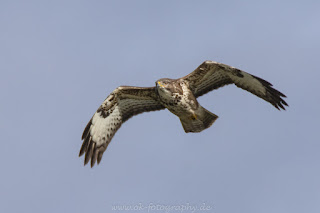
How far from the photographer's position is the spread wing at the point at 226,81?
14.1 metres

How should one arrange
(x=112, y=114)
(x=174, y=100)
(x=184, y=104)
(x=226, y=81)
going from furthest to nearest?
(x=112, y=114)
(x=226, y=81)
(x=184, y=104)
(x=174, y=100)

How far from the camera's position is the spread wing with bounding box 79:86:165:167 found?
1481 centimetres

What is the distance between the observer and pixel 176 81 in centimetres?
1411

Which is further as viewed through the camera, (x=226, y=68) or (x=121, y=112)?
(x=121, y=112)

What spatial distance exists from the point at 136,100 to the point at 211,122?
83.5 inches

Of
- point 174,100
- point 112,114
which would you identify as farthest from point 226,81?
point 112,114

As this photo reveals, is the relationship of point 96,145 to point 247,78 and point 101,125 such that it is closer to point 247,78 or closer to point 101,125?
point 101,125

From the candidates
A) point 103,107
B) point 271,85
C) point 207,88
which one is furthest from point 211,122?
point 103,107

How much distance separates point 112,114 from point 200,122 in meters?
2.44

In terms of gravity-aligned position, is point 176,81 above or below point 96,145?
above

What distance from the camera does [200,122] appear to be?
47.7 feet

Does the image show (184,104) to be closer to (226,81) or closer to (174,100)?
(174,100)

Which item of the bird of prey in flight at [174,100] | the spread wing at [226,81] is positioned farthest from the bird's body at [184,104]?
the spread wing at [226,81]

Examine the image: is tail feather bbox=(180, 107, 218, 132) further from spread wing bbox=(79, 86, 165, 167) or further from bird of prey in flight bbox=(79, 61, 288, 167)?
spread wing bbox=(79, 86, 165, 167)
